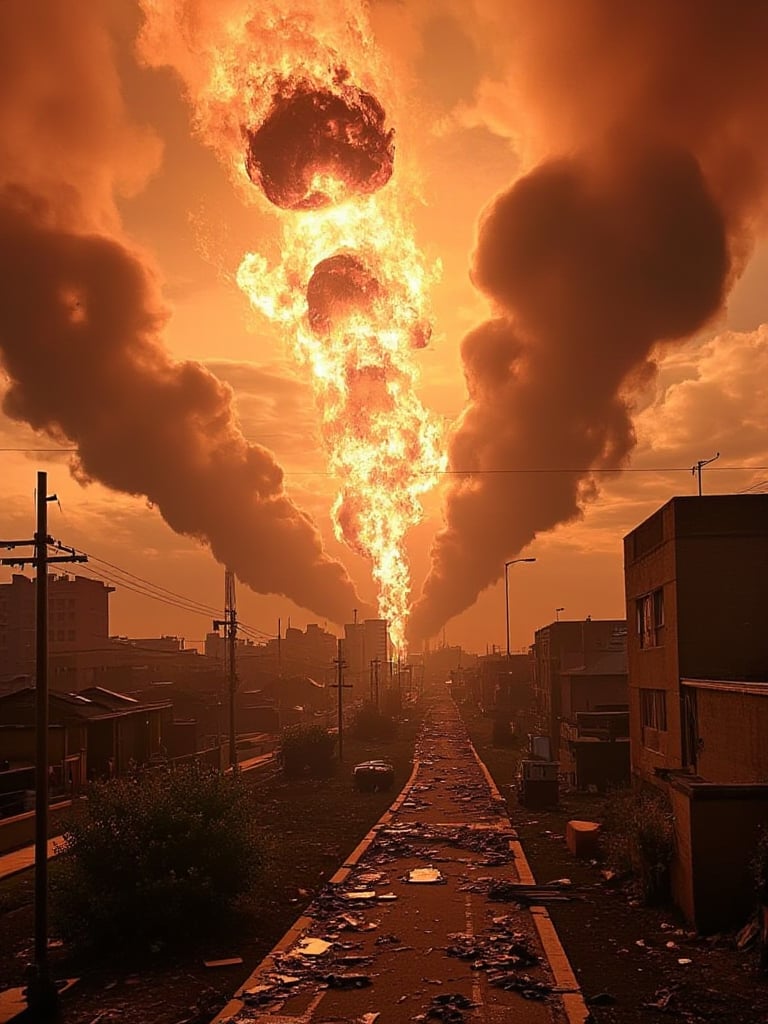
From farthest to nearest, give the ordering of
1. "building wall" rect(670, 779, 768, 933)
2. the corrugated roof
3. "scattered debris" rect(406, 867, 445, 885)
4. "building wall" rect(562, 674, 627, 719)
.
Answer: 1. the corrugated roof
2. "building wall" rect(562, 674, 627, 719)
3. "scattered debris" rect(406, 867, 445, 885)
4. "building wall" rect(670, 779, 768, 933)

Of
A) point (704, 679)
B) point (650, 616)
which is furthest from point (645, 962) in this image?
point (650, 616)

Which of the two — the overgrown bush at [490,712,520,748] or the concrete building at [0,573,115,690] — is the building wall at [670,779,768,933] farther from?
the concrete building at [0,573,115,690]

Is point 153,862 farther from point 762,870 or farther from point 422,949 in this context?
point 762,870

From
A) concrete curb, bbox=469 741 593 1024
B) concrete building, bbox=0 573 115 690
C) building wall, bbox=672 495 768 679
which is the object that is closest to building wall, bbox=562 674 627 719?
building wall, bbox=672 495 768 679

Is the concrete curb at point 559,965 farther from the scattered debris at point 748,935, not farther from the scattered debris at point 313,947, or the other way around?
the scattered debris at point 313,947

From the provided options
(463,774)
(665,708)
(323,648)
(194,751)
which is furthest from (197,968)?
(323,648)

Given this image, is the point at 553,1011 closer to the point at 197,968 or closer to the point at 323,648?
the point at 197,968
